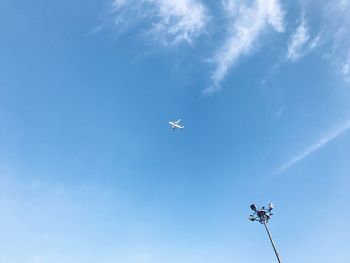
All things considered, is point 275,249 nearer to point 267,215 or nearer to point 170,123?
point 267,215

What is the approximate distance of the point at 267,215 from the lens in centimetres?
2919

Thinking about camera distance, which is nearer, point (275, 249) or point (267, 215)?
point (275, 249)

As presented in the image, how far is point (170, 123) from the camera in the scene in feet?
210

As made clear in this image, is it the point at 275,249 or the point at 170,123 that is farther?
the point at 170,123

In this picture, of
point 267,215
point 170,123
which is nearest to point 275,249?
point 267,215

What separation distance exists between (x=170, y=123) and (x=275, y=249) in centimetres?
3940

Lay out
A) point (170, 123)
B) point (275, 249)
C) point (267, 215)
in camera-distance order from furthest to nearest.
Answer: point (170, 123), point (267, 215), point (275, 249)

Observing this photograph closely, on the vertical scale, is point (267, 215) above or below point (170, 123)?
below

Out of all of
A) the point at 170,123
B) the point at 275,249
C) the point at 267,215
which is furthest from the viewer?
the point at 170,123

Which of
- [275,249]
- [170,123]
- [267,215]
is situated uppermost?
[170,123]

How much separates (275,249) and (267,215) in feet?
9.92

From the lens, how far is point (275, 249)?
27.0 metres

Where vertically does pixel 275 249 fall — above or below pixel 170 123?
below

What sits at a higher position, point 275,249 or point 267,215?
point 267,215
